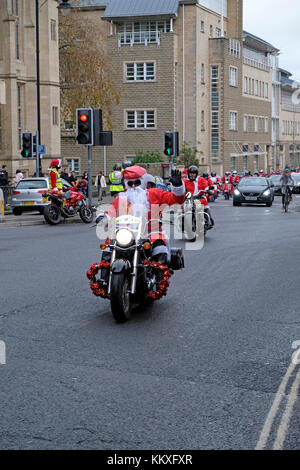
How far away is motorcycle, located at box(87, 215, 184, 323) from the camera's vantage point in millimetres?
9500

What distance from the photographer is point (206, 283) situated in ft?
42.2

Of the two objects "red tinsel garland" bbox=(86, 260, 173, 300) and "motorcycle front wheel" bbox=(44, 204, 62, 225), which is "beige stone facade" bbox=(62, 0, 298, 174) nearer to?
"motorcycle front wheel" bbox=(44, 204, 62, 225)

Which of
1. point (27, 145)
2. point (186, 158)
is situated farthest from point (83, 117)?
point (186, 158)

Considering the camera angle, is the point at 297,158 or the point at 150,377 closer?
the point at 150,377

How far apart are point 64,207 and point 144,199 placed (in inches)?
690

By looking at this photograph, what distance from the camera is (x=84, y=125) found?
2786 centimetres

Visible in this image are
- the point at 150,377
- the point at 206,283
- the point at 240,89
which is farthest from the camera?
the point at 240,89

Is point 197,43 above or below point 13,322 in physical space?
above

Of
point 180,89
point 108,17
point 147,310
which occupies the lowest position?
point 147,310

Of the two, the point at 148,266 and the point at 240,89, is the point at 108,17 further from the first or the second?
the point at 148,266

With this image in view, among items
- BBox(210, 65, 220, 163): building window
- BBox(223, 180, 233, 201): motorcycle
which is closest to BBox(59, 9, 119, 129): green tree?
BBox(223, 180, 233, 201): motorcycle
